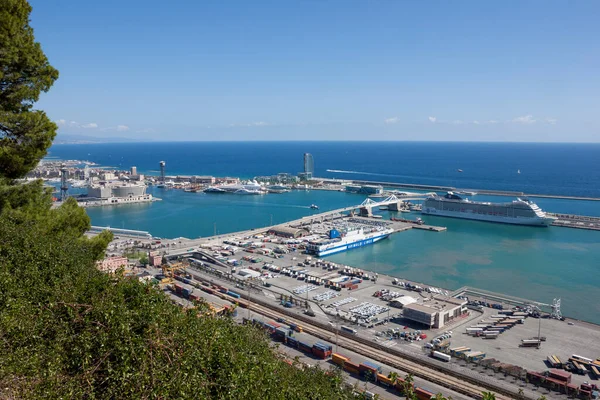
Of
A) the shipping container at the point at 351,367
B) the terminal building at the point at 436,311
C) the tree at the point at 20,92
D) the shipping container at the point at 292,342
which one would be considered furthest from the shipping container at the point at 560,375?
the tree at the point at 20,92

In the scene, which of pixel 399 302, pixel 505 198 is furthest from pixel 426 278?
pixel 505 198

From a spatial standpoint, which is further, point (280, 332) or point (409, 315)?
point (409, 315)

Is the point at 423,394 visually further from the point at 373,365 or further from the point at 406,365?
the point at 406,365

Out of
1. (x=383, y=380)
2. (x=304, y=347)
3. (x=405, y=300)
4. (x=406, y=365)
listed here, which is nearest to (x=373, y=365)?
(x=383, y=380)

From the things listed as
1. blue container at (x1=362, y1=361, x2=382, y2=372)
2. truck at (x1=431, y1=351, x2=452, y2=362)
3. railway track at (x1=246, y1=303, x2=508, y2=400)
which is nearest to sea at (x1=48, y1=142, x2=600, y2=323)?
truck at (x1=431, y1=351, x2=452, y2=362)

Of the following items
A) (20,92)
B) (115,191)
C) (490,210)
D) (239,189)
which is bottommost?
(490,210)

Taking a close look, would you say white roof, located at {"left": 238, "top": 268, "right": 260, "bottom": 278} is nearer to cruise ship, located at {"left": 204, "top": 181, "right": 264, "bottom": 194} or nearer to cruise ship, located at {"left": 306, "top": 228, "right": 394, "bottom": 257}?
Answer: cruise ship, located at {"left": 306, "top": 228, "right": 394, "bottom": 257}
